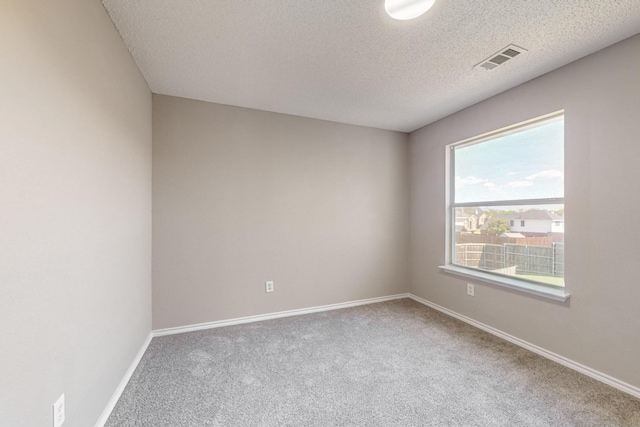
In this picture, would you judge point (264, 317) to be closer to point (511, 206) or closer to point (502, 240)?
point (502, 240)

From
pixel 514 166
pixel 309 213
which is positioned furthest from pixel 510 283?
pixel 309 213

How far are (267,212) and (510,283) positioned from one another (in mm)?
2601

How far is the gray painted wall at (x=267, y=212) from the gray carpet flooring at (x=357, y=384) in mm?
489

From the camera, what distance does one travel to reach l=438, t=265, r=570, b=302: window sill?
7.14ft

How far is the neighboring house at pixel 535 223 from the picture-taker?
2.29m

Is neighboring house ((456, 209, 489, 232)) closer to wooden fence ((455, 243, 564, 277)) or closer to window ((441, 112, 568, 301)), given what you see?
window ((441, 112, 568, 301))

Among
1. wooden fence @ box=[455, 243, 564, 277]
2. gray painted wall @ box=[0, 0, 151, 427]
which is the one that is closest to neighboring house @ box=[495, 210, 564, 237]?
wooden fence @ box=[455, 243, 564, 277]

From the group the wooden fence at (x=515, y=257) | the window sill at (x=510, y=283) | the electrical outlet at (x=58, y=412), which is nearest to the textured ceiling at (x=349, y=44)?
the wooden fence at (x=515, y=257)

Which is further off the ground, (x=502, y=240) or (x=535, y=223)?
(x=535, y=223)

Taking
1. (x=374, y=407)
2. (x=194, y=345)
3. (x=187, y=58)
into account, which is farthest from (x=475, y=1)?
(x=194, y=345)

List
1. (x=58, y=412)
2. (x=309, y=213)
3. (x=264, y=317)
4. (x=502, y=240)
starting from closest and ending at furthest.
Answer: (x=58, y=412) < (x=502, y=240) < (x=264, y=317) < (x=309, y=213)

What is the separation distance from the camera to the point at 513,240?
264cm

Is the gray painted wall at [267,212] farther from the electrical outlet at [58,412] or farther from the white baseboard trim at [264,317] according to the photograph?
the electrical outlet at [58,412]

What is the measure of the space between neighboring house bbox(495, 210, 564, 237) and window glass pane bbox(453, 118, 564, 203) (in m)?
0.17
